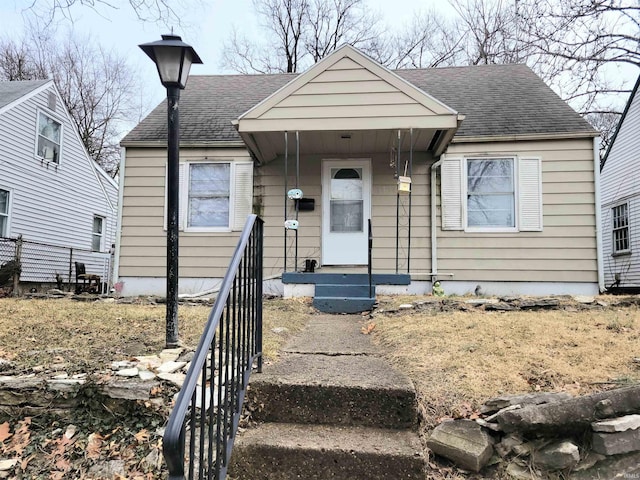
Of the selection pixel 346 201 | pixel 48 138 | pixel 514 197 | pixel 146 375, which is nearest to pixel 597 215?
pixel 514 197

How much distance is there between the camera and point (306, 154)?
7.34 meters

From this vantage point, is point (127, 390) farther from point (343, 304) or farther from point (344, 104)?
point (344, 104)

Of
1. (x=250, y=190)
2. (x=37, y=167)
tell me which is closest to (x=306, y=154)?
(x=250, y=190)

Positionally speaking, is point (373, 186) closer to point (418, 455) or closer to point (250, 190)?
point (250, 190)

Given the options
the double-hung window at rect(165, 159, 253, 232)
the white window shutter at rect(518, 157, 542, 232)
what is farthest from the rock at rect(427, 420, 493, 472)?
the double-hung window at rect(165, 159, 253, 232)

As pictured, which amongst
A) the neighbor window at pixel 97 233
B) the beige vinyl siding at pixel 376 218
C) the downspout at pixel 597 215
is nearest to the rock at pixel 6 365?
the beige vinyl siding at pixel 376 218

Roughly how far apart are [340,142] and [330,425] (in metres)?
5.29

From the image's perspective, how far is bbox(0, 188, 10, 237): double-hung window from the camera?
10.5m

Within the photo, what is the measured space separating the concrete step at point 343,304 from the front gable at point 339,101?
2411mm

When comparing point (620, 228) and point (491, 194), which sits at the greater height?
point (491, 194)

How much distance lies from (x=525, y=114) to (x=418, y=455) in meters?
7.20

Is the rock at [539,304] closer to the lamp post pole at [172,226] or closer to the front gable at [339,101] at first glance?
the front gable at [339,101]

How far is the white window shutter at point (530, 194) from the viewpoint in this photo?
22.9ft

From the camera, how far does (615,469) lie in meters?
1.95
